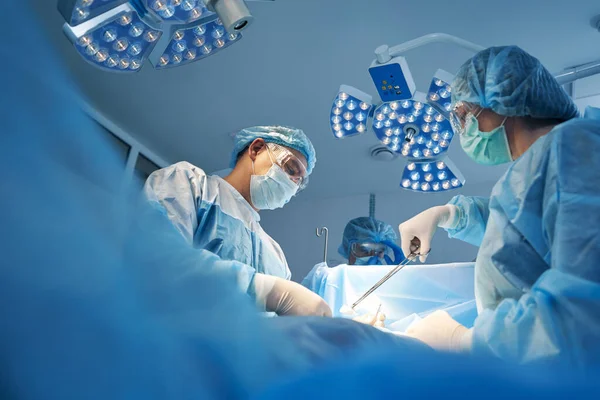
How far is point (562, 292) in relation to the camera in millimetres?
823

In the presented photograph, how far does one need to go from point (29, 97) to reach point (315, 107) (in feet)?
9.62

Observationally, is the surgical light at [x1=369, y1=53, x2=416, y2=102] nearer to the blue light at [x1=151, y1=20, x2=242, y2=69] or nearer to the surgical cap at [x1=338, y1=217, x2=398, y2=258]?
the blue light at [x1=151, y1=20, x2=242, y2=69]

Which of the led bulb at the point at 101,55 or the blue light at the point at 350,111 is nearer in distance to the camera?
the led bulb at the point at 101,55

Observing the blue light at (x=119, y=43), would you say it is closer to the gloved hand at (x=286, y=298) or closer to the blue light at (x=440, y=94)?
the gloved hand at (x=286, y=298)

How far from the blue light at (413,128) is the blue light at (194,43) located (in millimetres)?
898

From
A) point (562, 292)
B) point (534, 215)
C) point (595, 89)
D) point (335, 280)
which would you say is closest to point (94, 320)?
point (562, 292)

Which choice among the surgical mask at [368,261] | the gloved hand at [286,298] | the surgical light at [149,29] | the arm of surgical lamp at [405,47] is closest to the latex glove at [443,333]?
the gloved hand at [286,298]

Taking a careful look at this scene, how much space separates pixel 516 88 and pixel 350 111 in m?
1.05

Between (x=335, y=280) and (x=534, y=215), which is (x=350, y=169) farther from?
(x=534, y=215)

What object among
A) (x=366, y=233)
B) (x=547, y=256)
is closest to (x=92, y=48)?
(x=547, y=256)

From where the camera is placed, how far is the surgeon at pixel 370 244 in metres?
3.41

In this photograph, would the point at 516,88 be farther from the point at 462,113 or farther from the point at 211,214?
the point at 211,214

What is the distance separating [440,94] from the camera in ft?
7.07

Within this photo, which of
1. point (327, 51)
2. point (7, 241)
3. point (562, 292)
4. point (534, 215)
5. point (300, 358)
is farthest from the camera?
point (327, 51)
